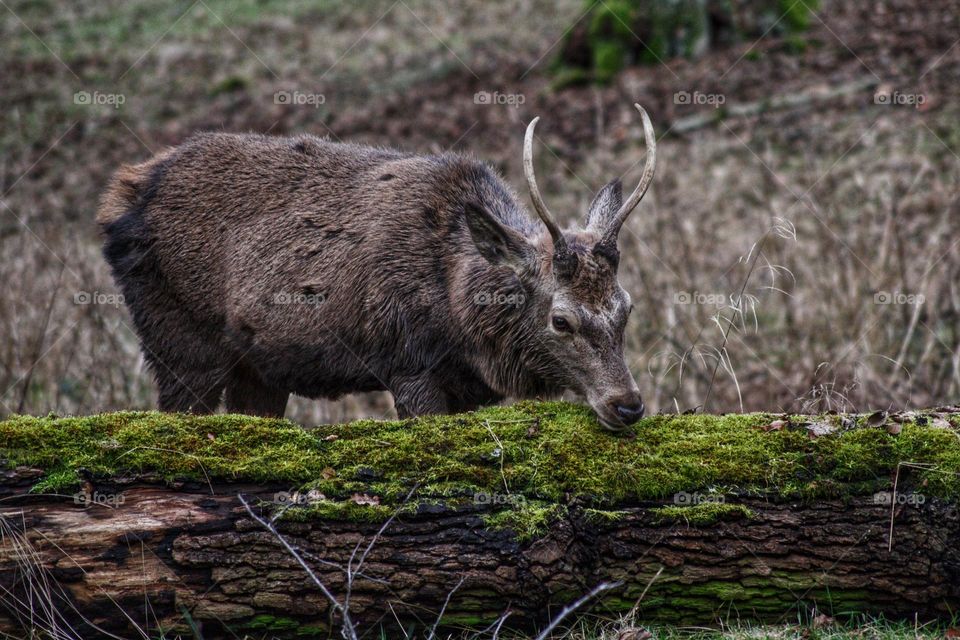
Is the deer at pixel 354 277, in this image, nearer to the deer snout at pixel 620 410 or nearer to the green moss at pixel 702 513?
the deer snout at pixel 620 410

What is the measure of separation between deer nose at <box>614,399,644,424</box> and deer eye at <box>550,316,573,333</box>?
684 millimetres

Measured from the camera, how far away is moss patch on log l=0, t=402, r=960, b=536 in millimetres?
4395

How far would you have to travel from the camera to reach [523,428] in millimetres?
4820

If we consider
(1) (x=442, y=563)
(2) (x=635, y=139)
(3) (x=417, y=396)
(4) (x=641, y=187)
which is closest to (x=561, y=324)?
(4) (x=641, y=187)

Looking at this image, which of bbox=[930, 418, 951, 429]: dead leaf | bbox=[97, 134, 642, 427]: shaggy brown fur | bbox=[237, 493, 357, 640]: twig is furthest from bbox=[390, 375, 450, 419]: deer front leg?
bbox=[930, 418, 951, 429]: dead leaf

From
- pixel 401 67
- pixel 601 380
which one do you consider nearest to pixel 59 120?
pixel 401 67

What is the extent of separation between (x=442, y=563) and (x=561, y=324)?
6.00 ft

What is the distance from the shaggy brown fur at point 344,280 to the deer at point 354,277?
0.01 meters

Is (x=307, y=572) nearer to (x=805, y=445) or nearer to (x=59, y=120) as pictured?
(x=805, y=445)

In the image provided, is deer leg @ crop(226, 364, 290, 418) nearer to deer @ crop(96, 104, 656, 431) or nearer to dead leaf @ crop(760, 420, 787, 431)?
deer @ crop(96, 104, 656, 431)

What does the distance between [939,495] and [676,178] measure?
9.76m

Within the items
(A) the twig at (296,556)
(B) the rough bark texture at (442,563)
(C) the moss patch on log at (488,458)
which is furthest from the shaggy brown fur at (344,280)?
(A) the twig at (296,556)

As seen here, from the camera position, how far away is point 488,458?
4602 millimetres

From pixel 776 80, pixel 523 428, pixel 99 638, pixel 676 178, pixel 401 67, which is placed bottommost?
pixel 99 638
